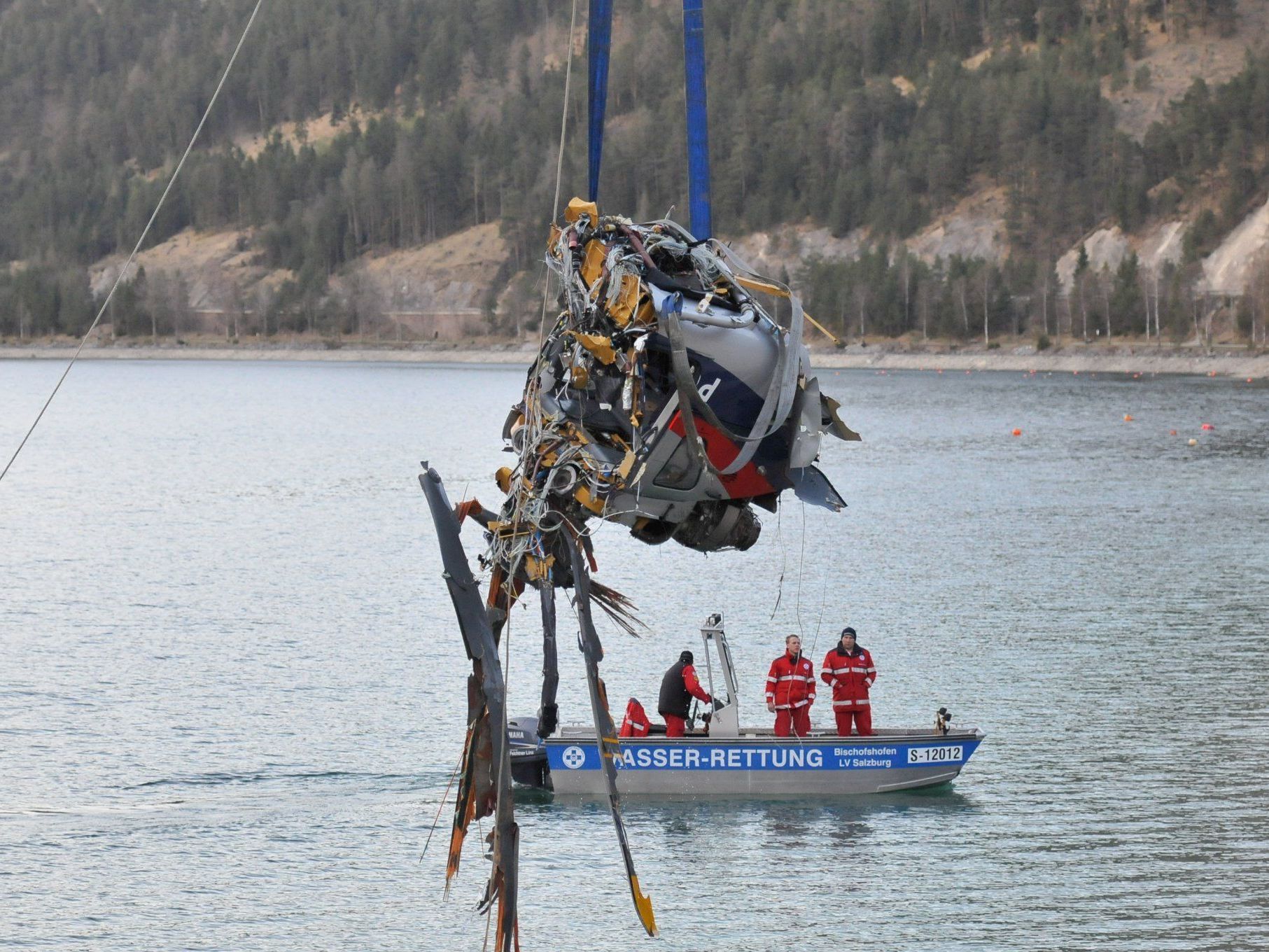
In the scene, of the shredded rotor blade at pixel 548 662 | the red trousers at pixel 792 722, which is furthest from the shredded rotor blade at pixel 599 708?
the red trousers at pixel 792 722

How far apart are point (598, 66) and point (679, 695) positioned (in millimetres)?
22622

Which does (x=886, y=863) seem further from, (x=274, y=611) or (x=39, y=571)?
(x=39, y=571)

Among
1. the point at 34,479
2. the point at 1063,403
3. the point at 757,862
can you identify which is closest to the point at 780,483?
Answer: the point at 757,862

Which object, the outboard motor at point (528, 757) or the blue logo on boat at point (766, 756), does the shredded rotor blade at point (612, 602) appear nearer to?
the blue logo on boat at point (766, 756)

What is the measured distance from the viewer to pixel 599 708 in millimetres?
11898

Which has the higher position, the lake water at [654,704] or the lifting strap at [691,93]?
the lifting strap at [691,93]

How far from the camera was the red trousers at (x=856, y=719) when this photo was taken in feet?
112

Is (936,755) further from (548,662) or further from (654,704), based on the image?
(548,662)

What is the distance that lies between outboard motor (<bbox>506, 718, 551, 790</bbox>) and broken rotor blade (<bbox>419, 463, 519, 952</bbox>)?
20.7 meters

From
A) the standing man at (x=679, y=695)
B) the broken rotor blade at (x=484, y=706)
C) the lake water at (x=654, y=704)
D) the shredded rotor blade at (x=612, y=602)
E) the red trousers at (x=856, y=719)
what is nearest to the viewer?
the broken rotor blade at (x=484, y=706)

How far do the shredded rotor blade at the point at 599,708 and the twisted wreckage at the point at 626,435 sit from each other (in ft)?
0.06

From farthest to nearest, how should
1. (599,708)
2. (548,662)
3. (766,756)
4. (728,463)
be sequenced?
(766,756)
(548,662)
(599,708)
(728,463)

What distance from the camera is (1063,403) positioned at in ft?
493

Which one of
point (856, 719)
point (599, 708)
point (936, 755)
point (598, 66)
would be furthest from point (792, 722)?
point (598, 66)
